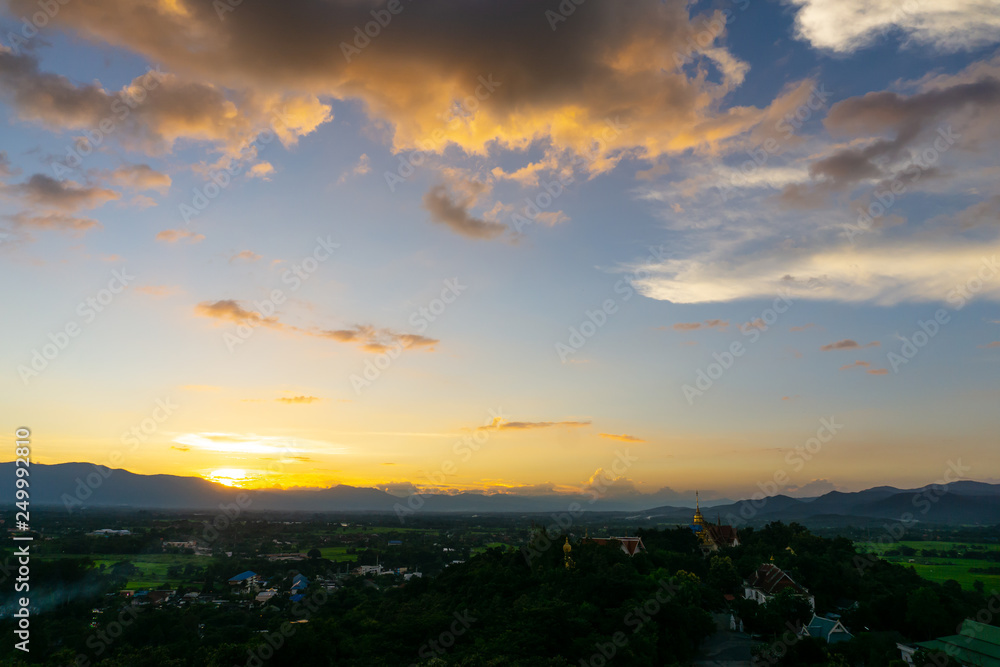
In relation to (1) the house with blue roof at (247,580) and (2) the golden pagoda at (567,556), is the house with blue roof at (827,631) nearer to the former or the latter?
(2) the golden pagoda at (567,556)

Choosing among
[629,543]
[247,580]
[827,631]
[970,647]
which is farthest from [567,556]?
[247,580]

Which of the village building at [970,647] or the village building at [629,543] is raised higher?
the village building at [629,543]

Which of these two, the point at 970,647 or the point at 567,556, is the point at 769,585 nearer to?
the point at 970,647

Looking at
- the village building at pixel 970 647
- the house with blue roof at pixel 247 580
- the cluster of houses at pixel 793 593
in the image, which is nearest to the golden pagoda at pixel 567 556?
the cluster of houses at pixel 793 593

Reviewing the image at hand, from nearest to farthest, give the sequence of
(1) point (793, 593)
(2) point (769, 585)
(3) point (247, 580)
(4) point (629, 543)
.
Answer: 1. (1) point (793, 593)
2. (2) point (769, 585)
3. (4) point (629, 543)
4. (3) point (247, 580)

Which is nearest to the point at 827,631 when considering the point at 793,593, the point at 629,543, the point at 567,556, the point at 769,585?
the point at 793,593

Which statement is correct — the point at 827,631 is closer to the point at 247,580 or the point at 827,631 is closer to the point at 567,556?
the point at 567,556

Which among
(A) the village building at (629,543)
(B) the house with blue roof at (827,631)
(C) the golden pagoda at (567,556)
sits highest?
(C) the golden pagoda at (567,556)

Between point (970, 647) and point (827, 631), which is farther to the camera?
point (827, 631)

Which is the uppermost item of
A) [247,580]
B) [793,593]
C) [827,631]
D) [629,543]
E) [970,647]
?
[629,543]

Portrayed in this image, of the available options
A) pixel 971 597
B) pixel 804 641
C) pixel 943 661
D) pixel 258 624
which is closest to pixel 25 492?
pixel 258 624

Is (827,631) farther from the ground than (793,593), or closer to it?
closer to it

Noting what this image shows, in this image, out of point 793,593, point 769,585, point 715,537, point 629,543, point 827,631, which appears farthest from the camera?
point 715,537
